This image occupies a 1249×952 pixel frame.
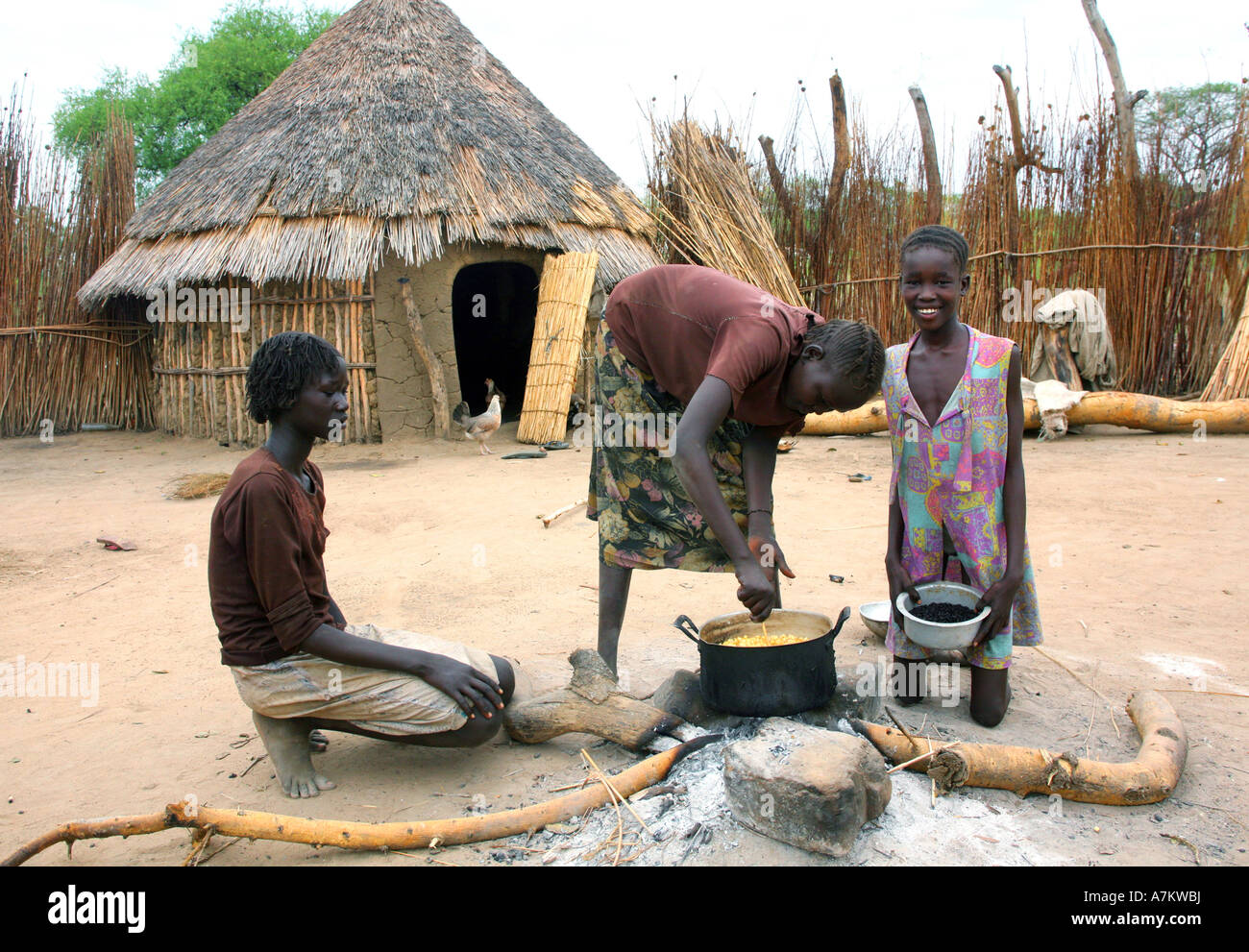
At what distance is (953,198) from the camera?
859cm

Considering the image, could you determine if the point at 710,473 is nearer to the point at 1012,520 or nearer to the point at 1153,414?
the point at 1012,520

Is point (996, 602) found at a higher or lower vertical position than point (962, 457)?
lower

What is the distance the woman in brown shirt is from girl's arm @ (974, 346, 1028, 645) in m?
0.57

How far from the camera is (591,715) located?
7.71 ft

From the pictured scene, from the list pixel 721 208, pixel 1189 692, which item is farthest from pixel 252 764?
pixel 721 208

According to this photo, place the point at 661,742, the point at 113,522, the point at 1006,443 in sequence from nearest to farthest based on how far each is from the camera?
1. the point at 661,742
2. the point at 1006,443
3. the point at 113,522

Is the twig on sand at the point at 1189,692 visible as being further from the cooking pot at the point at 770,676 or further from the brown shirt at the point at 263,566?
the brown shirt at the point at 263,566

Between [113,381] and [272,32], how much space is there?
45.9 ft

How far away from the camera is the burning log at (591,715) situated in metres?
2.31

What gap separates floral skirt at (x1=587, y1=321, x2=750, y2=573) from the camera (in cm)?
249

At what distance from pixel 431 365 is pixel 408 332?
15.6 inches

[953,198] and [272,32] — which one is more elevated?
[272,32]
